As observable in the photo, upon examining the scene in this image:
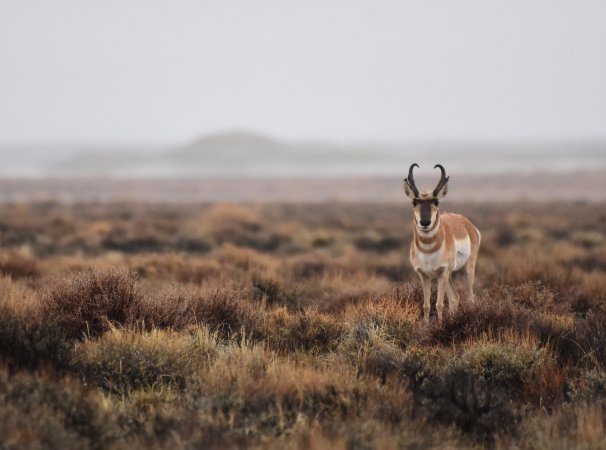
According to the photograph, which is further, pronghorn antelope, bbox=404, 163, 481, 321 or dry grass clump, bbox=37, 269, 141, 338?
pronghorn antelope, bbox=404, 163, 481, 321

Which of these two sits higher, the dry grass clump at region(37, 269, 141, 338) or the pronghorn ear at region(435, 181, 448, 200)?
the pronghorn ear at region(435, 181, 448, 200)

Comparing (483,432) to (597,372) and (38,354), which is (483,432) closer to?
(597,372)

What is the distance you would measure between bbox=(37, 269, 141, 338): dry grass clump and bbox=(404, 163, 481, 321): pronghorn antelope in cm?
338

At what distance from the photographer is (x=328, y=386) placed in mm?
5496

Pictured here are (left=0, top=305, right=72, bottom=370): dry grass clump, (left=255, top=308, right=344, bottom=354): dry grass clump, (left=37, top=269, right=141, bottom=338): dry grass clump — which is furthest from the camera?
(left=255, top=308, right=344, bottom=354): dry grass clump

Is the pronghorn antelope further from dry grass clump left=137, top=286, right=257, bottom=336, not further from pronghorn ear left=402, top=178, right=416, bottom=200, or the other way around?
dry grass clump left=137, top=286, right=257, bottom=336

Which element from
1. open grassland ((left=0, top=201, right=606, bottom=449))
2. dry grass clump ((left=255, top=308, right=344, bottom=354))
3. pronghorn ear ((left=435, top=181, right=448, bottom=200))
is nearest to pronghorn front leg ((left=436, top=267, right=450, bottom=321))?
open grassland ((left=0, top=201, right=606, bottom=449))

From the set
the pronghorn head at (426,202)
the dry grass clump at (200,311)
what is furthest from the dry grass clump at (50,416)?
the pronghorn head at (426,202)

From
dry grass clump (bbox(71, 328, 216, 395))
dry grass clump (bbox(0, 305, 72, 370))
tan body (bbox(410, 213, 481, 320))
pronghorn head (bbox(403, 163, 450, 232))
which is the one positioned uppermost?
pronghorn head (bbox(403, 163, 450, 232))

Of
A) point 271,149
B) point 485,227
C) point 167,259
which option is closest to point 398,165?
point 271,149

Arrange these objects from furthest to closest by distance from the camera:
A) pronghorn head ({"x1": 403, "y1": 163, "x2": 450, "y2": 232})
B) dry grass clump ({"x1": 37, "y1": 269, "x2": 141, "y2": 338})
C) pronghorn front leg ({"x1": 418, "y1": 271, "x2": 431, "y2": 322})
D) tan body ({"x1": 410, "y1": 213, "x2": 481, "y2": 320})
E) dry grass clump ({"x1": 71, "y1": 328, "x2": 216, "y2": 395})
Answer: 1. pronghorn front leg ({"x1": 418, "y1": 271, "x2": 431, "y2": 322})
2. tan body ({"x1": 410, "y1": 213, "x2": 481, "y2": 320})
3. pronghorn head ({"x1": 403, "y1": 163, "x2": 450, "y2": 232})
4. dry grass clump ({"x1": 37, "y1": 269, "x2": 141, "y2": 338})
5. dry grass clump ({"x1": 71, "y1": 328, "x2": 216, "y2": 395})

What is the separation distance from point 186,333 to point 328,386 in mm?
1955

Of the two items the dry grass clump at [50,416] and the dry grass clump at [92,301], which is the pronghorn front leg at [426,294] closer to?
the dry grass clump at [92,301]

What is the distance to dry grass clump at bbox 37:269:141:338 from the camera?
23.3ft
